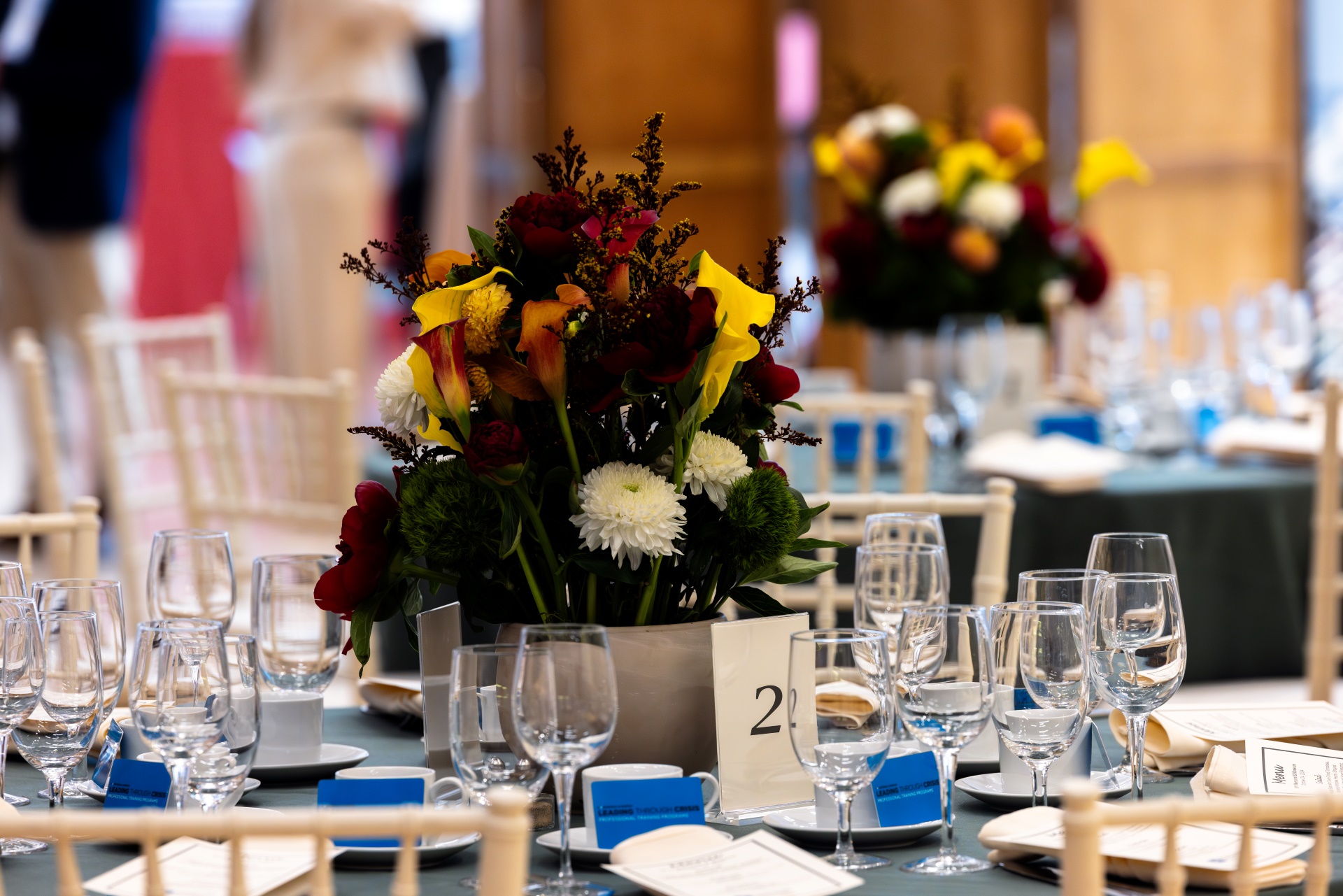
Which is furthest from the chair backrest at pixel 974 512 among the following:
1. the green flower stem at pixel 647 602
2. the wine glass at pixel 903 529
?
the green flower stem at pixel 647 602

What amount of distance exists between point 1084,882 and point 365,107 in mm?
4797

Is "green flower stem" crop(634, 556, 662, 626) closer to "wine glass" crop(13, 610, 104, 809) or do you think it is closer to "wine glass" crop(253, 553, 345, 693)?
"wine glass" crop(253, 553, 345, 693)

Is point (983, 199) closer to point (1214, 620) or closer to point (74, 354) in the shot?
point (1214, 620)

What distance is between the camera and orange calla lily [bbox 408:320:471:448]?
1.18 metres

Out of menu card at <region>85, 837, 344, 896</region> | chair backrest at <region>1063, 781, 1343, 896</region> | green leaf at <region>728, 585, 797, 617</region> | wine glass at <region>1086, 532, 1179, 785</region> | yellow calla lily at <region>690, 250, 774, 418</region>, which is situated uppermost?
yellow calla lily at <region>690, 250, 774, 418</region>

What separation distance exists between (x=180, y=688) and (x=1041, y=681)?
23.5 inches

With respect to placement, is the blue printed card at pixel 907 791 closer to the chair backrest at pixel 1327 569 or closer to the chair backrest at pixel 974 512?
the chair backrest at pixel 974 512

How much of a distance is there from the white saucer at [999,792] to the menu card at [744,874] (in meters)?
0.22

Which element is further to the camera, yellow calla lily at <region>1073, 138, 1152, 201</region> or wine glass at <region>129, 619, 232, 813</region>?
yellow calla lily at <region>1073, 138, 1152, 201</region>

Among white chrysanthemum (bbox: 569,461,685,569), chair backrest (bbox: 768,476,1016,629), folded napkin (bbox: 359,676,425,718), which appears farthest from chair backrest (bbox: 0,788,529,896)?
chair backrest (bbox: 768,476,1016,629)

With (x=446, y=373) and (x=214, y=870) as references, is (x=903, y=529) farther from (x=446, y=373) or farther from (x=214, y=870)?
(x=214, y=870)

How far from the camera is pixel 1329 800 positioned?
869 mm

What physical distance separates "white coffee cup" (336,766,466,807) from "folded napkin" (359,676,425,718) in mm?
303

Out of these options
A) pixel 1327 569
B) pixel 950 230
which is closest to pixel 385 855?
pixel 1327 569
